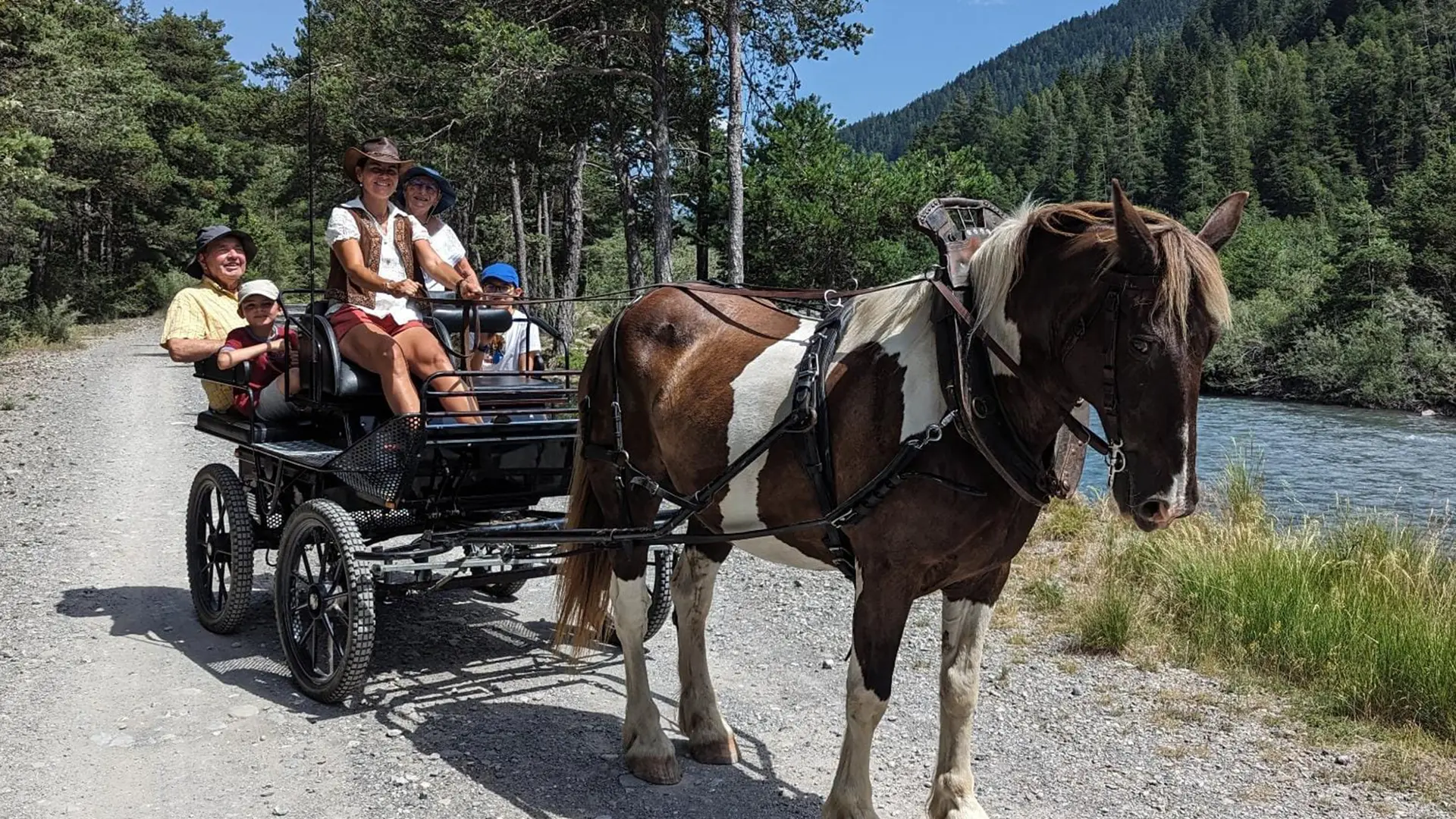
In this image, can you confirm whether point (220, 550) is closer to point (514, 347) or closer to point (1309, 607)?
point (514, 347)

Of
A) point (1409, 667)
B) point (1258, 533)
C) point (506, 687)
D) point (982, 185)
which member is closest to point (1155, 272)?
point (1409, 667)

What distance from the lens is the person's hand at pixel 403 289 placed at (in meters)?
4.90

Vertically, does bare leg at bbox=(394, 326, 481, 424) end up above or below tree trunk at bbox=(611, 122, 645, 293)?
below

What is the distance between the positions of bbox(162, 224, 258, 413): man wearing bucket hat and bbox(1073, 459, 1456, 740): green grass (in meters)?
5.21

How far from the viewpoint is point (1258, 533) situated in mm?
7086

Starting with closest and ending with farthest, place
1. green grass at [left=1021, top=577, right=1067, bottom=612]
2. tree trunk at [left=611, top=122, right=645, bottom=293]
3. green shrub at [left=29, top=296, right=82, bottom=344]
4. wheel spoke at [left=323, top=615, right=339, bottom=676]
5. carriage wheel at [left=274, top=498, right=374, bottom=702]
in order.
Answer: carriage wheel at [left=274, top=498, right=374, bottom=702] → wheel spoke at [left=323, top=615, right=339, bottom=676] → green grass at [left=1021, top=577, right=1067, bottom=612] → tree trunk at [left=611, top=122, right=645, bottom=293] → green shrub at [left=29, top=296, right=82, bottom=344]

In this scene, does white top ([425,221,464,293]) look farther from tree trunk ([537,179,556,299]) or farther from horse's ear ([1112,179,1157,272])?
tree trunk ([537,179,556,299])

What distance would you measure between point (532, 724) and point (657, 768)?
790mm

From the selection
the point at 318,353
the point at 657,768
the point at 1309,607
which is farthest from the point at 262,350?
the point at 1309,607

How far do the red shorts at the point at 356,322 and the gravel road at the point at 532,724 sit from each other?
1733 mm

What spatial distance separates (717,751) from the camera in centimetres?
418

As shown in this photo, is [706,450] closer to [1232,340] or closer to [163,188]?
[1232,340]

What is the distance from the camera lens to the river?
1240cm

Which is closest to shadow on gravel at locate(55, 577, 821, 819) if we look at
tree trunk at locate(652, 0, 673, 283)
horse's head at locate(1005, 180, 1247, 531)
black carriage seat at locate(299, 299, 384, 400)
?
black carriage seat at locate(299, 299, 384, 400)
